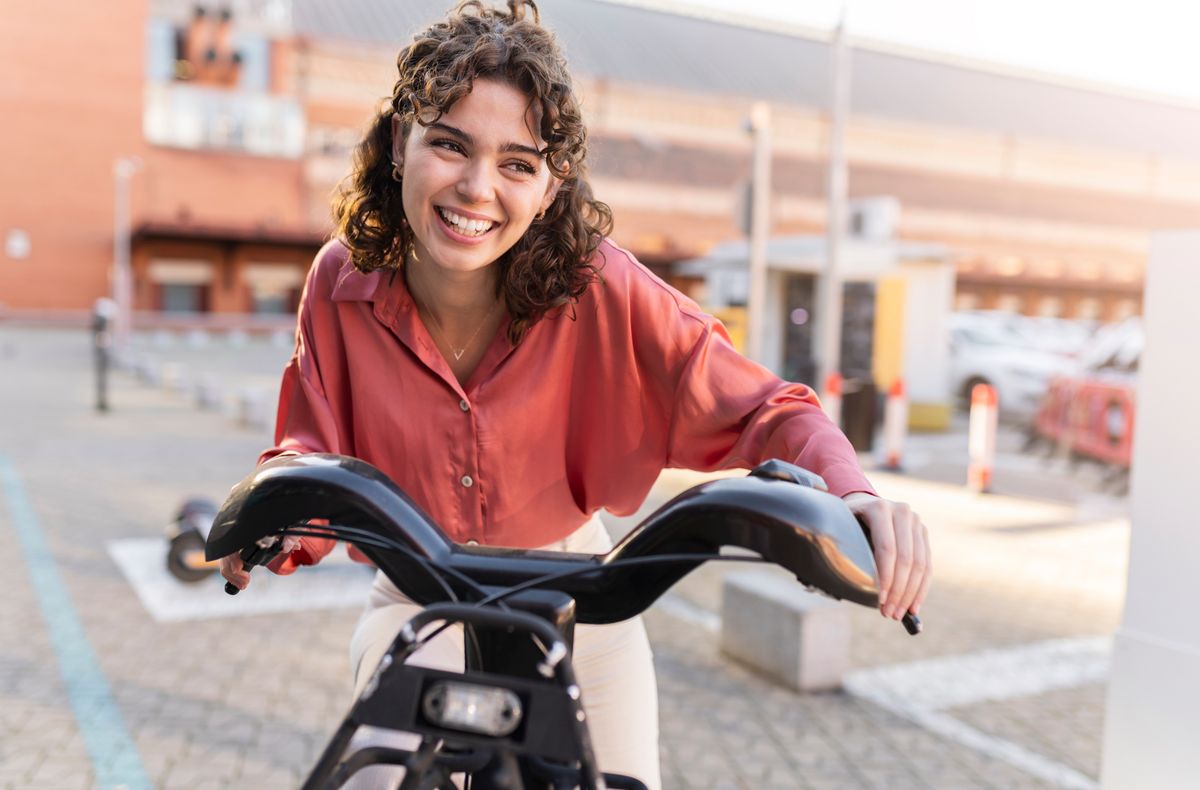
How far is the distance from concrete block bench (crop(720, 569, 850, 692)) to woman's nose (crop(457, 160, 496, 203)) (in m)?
3.41

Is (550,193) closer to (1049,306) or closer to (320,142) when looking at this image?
(320,142)

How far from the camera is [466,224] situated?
5.05 ft

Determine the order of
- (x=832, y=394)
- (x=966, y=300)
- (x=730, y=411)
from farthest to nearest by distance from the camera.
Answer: (x=966, y=300) < (x=832, y=394) < (x=730, y=411)

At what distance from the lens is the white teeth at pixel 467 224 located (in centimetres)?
154

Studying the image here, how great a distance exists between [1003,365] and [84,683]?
15.5 m

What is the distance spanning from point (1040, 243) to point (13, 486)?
4952 cm

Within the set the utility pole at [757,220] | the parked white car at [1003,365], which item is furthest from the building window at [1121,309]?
the utility pole at [757,220]

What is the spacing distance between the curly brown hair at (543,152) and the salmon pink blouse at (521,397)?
0.16ft

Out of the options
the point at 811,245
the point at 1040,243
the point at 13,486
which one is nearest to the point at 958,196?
the point at 1040,243

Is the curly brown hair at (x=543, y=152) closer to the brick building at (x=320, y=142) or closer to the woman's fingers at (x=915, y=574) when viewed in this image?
the woman's fingers at (x=915, y=574)

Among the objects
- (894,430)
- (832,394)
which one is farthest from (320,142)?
(894,430)

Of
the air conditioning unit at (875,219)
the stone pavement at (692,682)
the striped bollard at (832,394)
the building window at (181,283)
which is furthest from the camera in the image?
the building window at (181,283)

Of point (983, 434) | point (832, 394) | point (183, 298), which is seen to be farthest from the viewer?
point (183, 298)

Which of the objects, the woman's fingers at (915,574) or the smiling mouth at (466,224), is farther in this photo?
the smiling mouth at (466,224)
